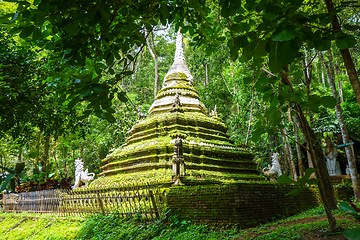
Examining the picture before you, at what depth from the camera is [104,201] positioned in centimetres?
788

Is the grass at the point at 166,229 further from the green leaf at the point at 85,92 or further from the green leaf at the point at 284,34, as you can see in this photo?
the green leaf at the point at 85,92

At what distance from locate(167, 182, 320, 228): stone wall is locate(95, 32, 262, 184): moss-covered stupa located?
122cm

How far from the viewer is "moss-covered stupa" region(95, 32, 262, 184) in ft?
28.7

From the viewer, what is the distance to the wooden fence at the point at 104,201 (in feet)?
22.2

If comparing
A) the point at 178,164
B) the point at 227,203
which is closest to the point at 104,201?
the point at 178,164

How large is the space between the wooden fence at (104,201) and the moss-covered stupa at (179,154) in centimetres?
88

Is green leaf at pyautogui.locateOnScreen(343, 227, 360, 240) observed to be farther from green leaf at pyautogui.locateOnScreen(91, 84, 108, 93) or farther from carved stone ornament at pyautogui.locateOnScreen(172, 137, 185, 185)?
carved stone ornament at pyautogui.locateOnScreen(172, 137, 185, 185)

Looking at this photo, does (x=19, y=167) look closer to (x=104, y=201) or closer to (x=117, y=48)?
(x=117, y=48)

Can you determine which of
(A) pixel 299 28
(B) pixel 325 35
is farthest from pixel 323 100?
(A) pixel 299 28

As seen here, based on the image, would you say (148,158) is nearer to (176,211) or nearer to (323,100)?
(176,211)

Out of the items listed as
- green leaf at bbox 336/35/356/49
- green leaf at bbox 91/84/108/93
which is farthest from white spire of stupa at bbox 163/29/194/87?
green leaf at bbox 336/35/356/49

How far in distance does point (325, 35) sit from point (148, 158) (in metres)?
8.30

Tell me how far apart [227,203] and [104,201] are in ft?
13.0

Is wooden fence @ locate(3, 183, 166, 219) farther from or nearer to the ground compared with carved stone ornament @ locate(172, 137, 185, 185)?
nearer to the ground
